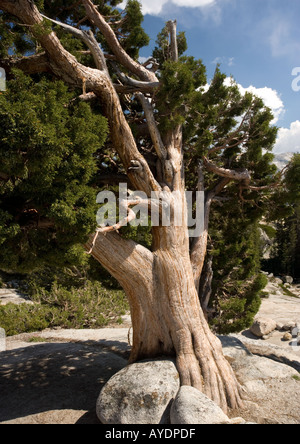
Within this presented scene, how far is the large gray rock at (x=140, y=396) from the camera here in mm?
4246

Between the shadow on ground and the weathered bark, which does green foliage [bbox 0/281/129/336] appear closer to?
the shadow on ground

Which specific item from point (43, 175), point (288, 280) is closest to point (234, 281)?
point (43, 175)

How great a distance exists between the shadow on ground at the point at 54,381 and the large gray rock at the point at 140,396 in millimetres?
507

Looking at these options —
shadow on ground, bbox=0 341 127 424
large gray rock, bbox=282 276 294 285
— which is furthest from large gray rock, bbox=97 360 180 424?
large gray rock, bbox=282 276 294 285

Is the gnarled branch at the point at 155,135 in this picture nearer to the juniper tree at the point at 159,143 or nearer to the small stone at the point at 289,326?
the juniper tree at the point at 159,143

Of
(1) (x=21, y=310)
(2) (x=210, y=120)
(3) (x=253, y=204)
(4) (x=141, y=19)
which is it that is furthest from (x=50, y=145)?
(1) (x=21, y=310)

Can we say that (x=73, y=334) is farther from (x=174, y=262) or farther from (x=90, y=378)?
(x=174, y=262)

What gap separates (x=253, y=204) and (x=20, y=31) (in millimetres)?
6490

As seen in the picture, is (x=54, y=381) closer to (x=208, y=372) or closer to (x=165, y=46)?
(x=208, y=372)

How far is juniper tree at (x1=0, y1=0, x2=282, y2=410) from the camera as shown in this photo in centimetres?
486

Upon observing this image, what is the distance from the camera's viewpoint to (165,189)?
19.2 feet

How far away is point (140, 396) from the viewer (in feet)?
14.3

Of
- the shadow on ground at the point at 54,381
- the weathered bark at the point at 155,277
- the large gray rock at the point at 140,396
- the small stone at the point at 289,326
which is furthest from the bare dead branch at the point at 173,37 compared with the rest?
the small stone at the point at 289,326
